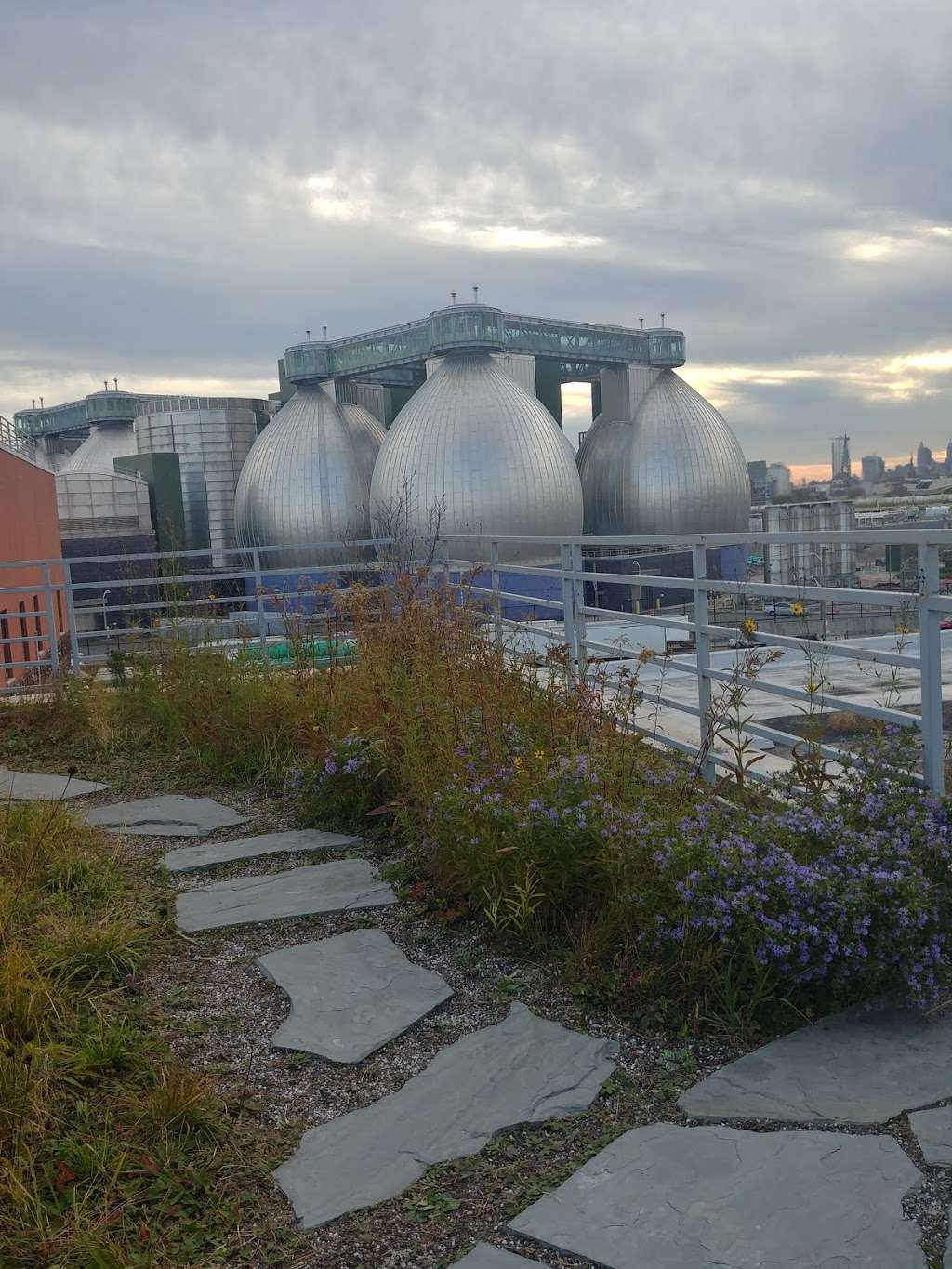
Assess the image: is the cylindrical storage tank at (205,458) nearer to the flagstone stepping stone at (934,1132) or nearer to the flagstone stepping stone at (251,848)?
the flagstone stepping stone at (251,848)

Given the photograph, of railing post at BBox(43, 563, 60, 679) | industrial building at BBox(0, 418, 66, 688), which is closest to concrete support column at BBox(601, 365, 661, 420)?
industrial building at BBox(0, 418, 66, 688)

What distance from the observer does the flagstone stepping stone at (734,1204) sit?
2006 mm

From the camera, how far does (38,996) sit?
9.53 ft

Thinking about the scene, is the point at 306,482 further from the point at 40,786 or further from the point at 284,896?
the point at 284,896

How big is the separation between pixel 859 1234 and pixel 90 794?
4.75 metres

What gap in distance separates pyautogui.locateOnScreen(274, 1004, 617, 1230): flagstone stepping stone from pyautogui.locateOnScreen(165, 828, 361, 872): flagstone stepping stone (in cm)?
180

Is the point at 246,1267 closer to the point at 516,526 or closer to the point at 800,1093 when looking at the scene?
the point at 800,1093

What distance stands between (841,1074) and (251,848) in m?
2.79

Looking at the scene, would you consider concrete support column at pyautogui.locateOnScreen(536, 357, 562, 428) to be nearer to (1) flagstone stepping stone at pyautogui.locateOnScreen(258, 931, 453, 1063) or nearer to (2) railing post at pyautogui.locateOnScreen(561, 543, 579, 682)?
(2) railing post at pyautogui.locateOnScreen(561, 543, 579, 682)

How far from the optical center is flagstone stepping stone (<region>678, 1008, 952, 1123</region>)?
2.50 metres

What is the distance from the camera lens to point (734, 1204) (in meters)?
2.15

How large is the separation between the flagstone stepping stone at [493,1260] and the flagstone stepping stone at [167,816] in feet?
10.5

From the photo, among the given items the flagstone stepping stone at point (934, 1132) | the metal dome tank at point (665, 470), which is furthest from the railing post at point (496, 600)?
the metal dome tank at point (665, 470)

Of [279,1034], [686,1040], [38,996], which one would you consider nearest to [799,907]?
[686,1040]
